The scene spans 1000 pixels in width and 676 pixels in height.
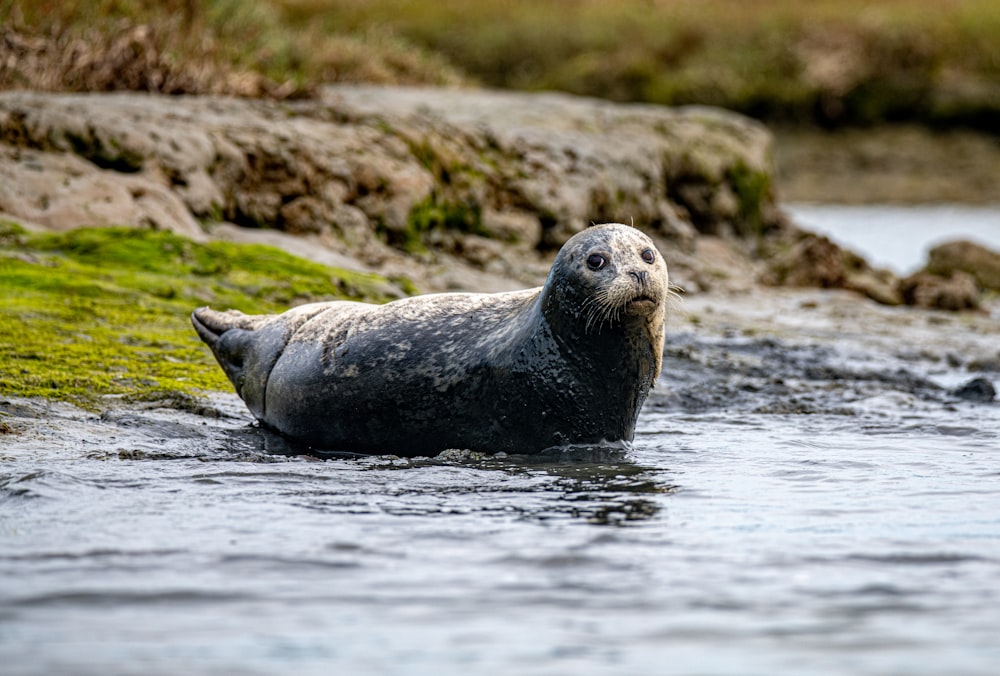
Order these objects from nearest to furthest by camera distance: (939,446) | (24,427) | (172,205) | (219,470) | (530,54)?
(219,470) → (24,427) → (939,446) → (172,205) → (530,54)

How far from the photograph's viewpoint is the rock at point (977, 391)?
8562 mm

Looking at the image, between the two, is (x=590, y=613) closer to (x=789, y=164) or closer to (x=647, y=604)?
(x=647, y=604)

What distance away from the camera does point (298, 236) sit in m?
11.4

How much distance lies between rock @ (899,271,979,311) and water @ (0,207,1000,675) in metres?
5.55

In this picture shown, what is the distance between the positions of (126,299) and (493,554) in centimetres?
506

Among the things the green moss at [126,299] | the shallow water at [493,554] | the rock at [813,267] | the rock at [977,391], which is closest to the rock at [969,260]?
the rock at [813,267]

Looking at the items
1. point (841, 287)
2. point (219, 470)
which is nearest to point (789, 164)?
point (841, 287)

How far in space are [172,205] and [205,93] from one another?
218cm

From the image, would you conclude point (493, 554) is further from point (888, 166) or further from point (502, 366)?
point (888, 166)

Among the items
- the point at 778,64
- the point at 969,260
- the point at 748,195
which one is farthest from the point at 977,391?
the point at 778,64

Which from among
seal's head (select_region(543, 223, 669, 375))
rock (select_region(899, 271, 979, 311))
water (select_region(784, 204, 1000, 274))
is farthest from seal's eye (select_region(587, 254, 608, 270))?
water (select_region(784, 204, 1000, 274))

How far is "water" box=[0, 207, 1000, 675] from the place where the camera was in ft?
12.1

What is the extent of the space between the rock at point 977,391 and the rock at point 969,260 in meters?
7.53

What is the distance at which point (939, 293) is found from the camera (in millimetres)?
13016
